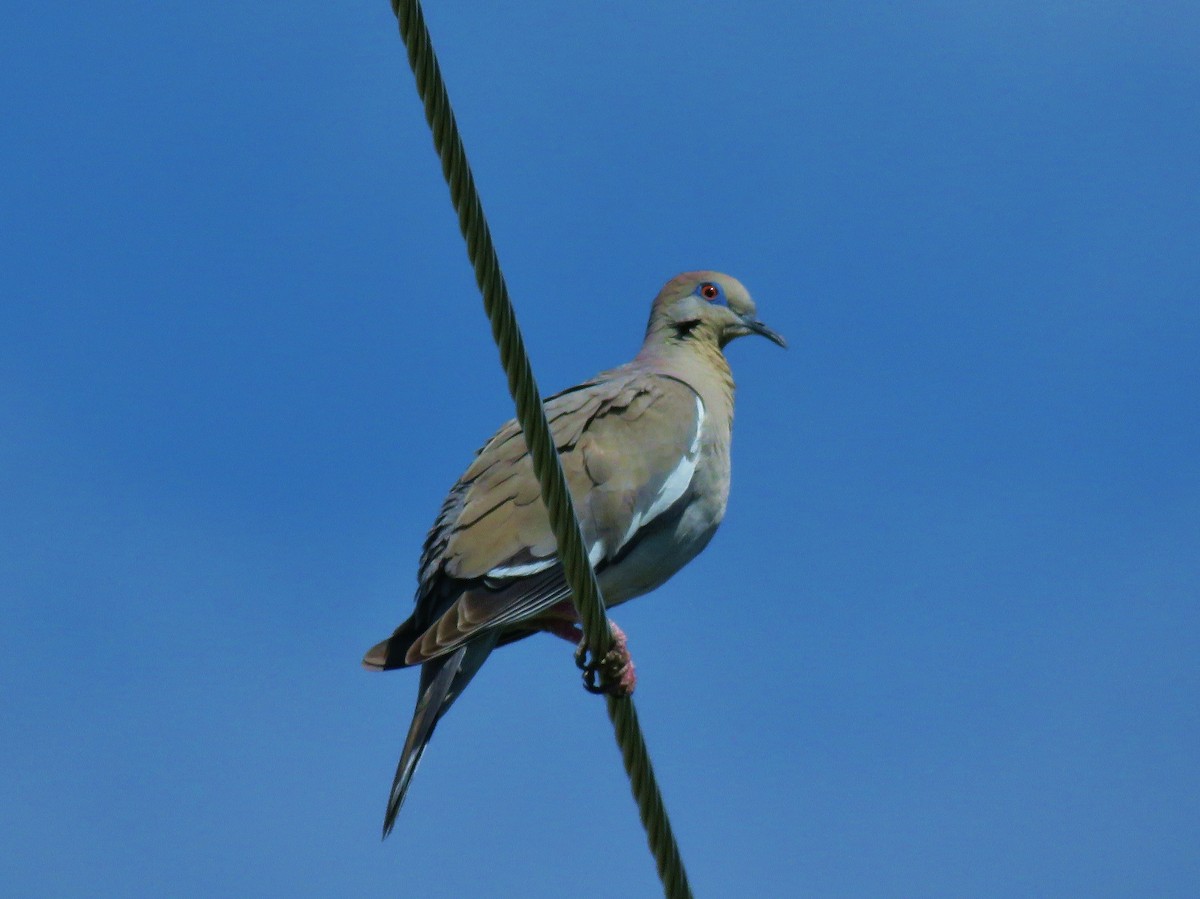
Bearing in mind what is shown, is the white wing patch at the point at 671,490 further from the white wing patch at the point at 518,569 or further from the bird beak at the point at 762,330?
the bird beak at the point at 762,330

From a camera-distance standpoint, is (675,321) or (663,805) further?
(675,321)

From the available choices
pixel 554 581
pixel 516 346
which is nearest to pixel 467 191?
pixel 516 346

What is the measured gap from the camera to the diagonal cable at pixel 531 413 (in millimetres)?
3039

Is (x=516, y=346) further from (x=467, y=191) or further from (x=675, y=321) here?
(x=675, y=321)

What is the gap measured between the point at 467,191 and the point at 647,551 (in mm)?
2883

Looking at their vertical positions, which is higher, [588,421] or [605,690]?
[588,421]

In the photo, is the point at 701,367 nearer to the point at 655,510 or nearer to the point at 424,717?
the point at 655,510

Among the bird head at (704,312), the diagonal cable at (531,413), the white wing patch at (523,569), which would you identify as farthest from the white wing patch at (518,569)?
the bird head at (704,312)

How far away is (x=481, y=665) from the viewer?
5.55 metres

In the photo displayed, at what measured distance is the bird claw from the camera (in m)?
4.20

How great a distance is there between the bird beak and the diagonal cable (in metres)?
3.77

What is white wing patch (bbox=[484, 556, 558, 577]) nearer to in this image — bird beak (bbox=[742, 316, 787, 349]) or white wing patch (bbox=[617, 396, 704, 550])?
white wing patch (bbox=[617, 396, 704, 550])

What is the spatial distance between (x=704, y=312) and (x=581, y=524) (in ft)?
6.52

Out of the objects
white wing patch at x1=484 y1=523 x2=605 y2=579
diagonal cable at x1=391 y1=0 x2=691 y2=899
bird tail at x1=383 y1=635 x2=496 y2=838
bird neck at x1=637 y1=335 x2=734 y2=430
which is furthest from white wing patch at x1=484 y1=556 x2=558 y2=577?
diagonal cable at x1=391 y1=0 x2=691 y2=899
